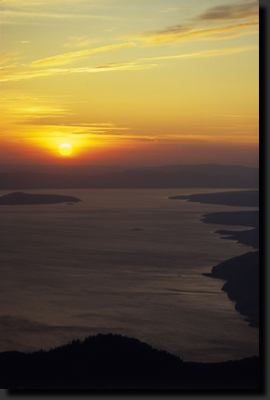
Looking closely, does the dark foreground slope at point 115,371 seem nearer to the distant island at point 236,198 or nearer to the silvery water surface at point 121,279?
the silvery water surface at point 121,279

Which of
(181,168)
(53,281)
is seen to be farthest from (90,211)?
(181,168)

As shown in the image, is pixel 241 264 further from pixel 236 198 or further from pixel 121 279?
pixel 121 279

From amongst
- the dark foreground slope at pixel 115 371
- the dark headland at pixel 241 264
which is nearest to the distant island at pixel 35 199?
the dark headland at pixel 241 264

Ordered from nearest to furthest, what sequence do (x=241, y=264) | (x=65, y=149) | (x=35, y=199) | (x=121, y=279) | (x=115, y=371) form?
(x=115, y=371) < (x=65, y=149) < (x=241, y=264) < (x=121, y=279) < (x=35, y=199)

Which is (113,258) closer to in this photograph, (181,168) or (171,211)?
(171,211)

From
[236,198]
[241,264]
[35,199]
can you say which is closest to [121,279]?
[35,199]

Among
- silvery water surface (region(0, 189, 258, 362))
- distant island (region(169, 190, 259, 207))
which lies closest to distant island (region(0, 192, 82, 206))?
silvery water surface (region(0, 189, 258, 362))
